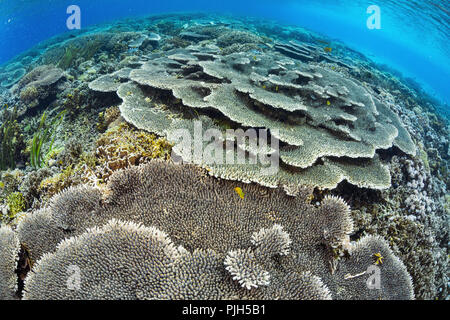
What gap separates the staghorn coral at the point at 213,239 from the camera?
84.1 inches

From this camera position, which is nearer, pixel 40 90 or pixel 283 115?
pixel 283 115

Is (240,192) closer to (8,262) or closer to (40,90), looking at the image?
(8,262)

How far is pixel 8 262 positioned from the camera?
2.31 metres

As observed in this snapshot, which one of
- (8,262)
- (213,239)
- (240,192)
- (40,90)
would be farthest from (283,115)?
(40,90)

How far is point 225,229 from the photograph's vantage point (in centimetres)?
268

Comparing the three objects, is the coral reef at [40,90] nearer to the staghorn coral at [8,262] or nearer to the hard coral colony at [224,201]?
the hard coral colony at [224,201]

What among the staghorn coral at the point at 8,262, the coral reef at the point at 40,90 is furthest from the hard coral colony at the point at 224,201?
the coral reef at the point at 40,90

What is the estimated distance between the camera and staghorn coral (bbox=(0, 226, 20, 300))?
7.12 feet

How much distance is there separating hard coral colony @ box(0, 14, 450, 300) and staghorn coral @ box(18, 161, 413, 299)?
14mm

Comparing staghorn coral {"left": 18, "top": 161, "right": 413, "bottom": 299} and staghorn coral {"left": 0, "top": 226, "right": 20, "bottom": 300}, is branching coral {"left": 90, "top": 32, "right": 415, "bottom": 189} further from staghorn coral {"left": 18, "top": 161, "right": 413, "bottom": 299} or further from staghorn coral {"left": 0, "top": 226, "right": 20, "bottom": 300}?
staghorn coral {"left": 0, "top": 226, "right": 20, "bottom": 300}

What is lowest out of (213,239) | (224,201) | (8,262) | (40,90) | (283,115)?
(40,90)

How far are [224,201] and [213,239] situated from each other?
1.84ft
